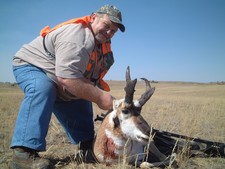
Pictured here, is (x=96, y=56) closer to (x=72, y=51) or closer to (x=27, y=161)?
(x=72, y=51)

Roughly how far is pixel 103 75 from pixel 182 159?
2232mm

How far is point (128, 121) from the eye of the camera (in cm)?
425

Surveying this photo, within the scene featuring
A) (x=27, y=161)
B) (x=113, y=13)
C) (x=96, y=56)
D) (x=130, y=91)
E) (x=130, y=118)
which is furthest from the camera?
(x=96, y=56)

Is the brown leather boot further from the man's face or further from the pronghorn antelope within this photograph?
the man's face

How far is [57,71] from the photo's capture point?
4020 millimetres

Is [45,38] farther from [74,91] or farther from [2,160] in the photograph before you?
[2,160]

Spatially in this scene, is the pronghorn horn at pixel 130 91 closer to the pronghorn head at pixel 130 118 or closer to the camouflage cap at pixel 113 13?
the pronghorn head at pixel 130 118

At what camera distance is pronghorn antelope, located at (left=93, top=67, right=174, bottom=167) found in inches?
164

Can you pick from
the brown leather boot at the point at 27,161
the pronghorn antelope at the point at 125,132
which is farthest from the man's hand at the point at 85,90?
the brown leather boot at the point at 27,161

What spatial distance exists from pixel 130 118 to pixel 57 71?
4.65ft

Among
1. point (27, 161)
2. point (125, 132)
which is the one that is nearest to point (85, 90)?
point (125, 132)

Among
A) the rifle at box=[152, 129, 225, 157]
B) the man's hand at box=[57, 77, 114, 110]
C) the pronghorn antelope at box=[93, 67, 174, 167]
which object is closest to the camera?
the man's hand at box=[57, 77, 114, 110]

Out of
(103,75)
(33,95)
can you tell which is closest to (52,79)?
(33,95)

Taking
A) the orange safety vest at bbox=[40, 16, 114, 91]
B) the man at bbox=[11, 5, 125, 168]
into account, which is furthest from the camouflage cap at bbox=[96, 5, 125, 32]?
the orange safety vest at bbox=[40, 16, 114, 91]
